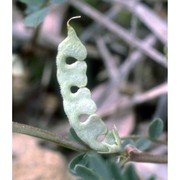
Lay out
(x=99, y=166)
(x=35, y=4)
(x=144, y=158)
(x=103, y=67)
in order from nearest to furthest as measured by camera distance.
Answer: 1. (x=99, y=166)
2. (x=144, y=158)
3. (x=35, y=4)
4. (x=103, y=67)

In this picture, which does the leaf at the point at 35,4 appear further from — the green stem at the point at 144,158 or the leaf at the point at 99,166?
the leaf at the point at 99,166

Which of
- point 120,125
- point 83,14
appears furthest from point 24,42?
point 120,125

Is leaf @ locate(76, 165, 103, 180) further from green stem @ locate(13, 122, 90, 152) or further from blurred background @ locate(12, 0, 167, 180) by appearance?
blurred background @ locate(12, 0, 167, 180)

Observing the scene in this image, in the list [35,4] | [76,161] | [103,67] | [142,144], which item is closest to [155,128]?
[142,144]

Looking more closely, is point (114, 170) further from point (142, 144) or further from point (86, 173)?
point (142, 144)

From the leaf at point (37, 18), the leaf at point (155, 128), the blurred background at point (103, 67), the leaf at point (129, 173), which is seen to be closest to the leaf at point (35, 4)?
the leaf at point (37, 18)
